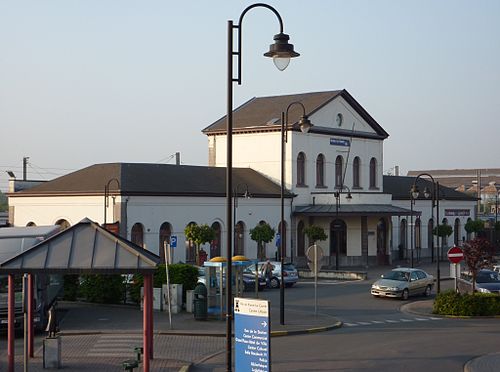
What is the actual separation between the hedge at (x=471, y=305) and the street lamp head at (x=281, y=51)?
1584cm

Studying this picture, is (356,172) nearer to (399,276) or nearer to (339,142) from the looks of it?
(339,142)

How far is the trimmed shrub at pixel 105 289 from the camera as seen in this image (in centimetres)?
3173

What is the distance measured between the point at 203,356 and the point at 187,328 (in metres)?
4.78

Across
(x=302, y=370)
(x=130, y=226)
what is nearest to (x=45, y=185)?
(x=130, y=226)

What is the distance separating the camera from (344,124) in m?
62.1

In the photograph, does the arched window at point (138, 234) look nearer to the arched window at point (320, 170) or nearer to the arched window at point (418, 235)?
the arched window at point (320, 170)

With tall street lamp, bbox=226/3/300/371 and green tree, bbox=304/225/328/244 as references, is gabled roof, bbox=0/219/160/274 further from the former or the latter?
green tree, bbox=304/225/328/244

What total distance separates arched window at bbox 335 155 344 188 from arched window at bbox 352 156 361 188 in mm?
1623

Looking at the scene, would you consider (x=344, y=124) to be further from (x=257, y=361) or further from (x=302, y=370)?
(x=257, y=361)

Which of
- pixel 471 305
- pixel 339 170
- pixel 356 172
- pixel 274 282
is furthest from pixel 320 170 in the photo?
pixel 471 305

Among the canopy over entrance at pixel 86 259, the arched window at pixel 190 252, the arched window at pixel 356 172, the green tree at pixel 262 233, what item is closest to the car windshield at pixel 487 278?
the green tree at pixel 262 233

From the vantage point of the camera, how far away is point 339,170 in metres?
62.1

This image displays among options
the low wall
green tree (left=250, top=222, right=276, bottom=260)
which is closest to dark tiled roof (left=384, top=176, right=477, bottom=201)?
green tree (left=250, top=222, right=276, bottom=260)

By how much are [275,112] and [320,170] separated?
5.41m
